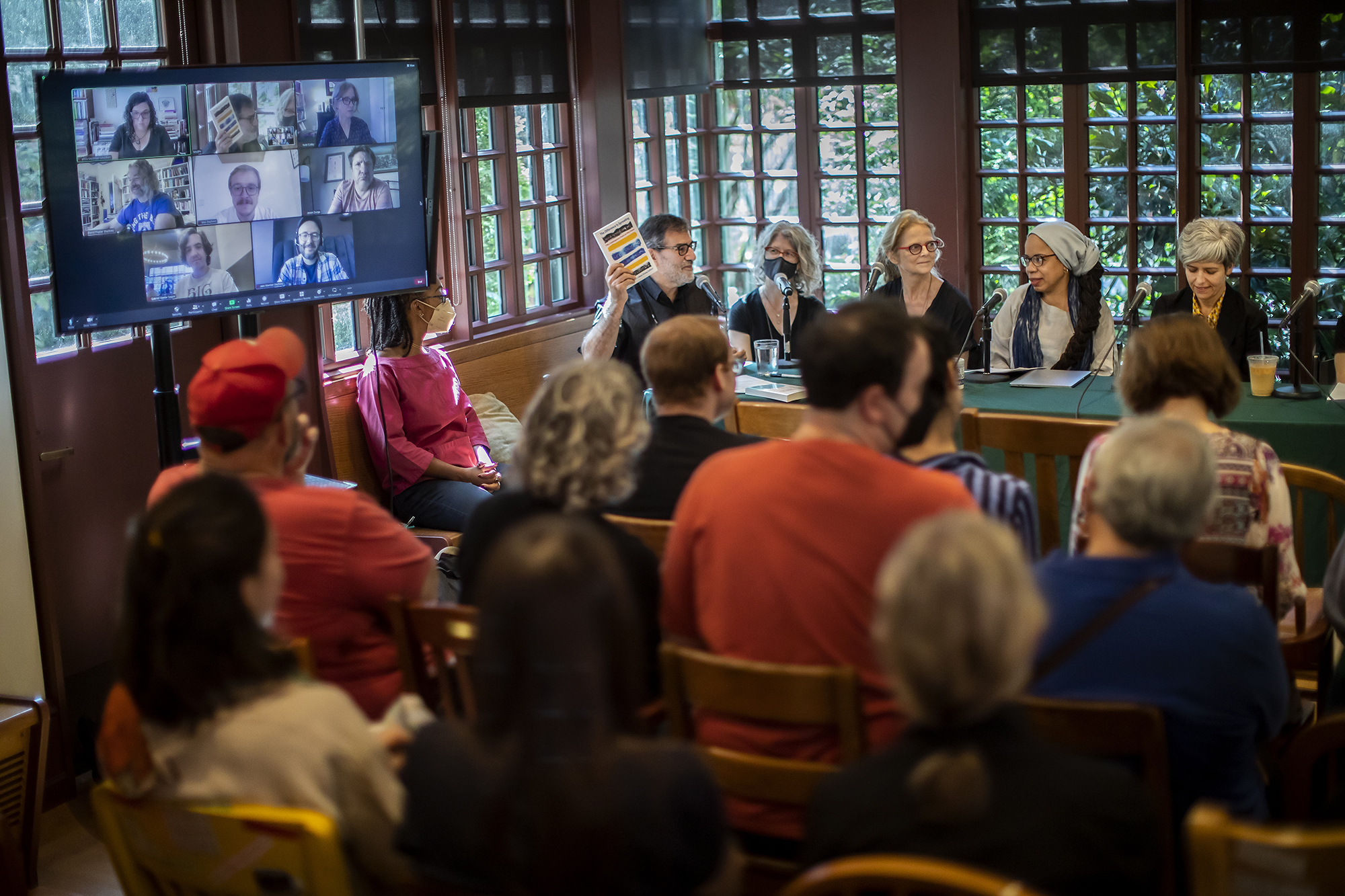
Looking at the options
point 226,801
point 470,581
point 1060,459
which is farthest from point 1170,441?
point 1060,459

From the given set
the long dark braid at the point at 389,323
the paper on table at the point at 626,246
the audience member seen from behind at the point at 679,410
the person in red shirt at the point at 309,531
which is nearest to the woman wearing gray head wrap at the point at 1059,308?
the paper on table at the point at 626,246

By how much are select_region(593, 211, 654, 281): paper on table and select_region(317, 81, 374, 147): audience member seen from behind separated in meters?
1.27

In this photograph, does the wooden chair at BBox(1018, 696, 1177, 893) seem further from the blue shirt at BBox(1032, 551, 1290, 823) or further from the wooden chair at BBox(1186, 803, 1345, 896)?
the wooden chair at BBox(1186, 803, 1345, 896)

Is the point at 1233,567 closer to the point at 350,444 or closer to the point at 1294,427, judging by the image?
the point at 1294,427

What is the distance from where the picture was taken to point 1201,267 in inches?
198

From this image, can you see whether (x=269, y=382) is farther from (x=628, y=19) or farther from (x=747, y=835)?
(x=628, y=19)

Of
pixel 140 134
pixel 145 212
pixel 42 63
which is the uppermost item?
pixel 42 63

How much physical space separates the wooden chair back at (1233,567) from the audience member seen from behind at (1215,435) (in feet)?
0.54

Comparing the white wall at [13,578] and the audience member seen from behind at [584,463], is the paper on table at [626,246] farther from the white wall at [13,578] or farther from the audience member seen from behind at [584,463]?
the audience member seen from behind at [584,463]

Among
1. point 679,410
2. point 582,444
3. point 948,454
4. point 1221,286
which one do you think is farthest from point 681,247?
point 582,444

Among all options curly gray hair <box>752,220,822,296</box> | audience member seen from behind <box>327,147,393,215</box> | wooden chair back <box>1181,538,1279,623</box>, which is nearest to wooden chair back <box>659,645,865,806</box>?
wooden chair back <box>1181,538,1279,623</box>

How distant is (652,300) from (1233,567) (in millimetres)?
3498

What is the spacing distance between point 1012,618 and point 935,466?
4.27 feet

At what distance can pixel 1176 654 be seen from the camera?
2006 millimetres
